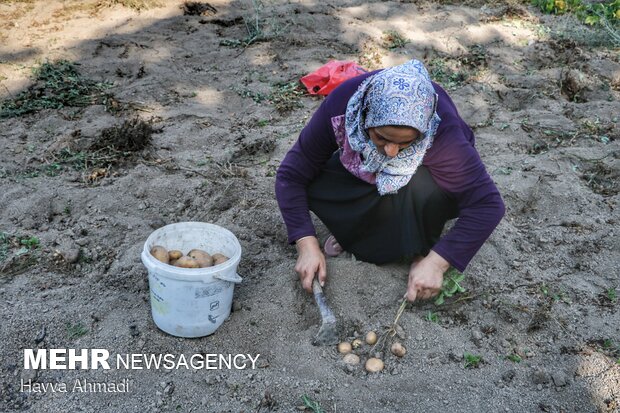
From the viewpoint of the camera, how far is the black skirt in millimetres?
2322

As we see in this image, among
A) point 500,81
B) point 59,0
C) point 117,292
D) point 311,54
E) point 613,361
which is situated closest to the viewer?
point 613,361

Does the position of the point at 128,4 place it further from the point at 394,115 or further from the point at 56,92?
the point at 394,115

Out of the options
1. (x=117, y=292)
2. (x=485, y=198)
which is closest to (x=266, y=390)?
(x=117, y=292)

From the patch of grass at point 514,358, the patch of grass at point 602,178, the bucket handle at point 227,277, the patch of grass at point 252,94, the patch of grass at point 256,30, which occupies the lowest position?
the patch of grass at point 252,94

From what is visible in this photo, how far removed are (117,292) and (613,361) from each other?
1.92 meters

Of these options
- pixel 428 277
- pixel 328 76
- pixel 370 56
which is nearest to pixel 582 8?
pixel 370 56

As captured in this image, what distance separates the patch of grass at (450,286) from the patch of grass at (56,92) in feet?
8.39

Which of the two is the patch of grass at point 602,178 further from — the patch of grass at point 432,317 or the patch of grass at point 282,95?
the patch of grass at point 282,95

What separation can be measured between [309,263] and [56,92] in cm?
252

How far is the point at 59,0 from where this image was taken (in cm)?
498

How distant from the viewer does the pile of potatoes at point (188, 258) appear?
2098 millimetres

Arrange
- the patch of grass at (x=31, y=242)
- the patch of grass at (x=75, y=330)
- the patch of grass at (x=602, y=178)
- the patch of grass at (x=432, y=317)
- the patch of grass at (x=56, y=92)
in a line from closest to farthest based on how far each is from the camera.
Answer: the patch of grass at (x=75, y=330) → the patch of grass at (x=432, y=317) → the patch of grass at (x=31, y=242) → the patch of grass at (x=602, y=178) → the patch of grass at (x=56, y=92)

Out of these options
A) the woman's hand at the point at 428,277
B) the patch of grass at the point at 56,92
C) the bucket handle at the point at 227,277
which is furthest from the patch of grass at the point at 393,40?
the bucket handle at the point at 227,277

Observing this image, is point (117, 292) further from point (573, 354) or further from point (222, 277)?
point (573, 354)
